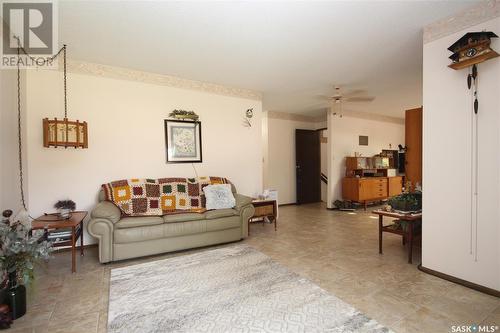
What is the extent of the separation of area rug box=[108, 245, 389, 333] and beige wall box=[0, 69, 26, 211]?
146 cm

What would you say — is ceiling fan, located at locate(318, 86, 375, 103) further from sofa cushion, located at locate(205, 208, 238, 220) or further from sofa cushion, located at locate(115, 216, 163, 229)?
sofa cushion, located at locate(115, 216, 163, 229)

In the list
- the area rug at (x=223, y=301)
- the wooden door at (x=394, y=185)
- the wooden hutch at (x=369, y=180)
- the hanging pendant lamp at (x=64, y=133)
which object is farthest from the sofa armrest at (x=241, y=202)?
the wooden door at (x=394, y=185)

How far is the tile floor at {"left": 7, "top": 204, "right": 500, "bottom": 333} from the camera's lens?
183 centimetres

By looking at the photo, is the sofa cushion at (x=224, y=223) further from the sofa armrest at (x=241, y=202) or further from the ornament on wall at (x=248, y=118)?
the ornament on wall at (x=248, y=118)

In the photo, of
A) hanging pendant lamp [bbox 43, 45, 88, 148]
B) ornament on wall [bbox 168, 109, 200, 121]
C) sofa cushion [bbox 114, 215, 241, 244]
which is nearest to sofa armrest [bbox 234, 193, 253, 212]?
sofa cushion [bbox 114, 215, 241, 244]

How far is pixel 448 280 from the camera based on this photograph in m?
2.41

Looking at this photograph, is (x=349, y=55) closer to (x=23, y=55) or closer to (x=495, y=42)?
(x=495, y=42)

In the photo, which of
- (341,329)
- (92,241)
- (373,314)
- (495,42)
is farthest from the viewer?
(92,241)

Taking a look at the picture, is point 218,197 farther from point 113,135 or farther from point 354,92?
point 354,92

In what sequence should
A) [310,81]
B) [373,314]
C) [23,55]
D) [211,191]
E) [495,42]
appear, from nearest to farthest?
[373,314] → [495,42] → [23,55] → [211,191] → [310,81]

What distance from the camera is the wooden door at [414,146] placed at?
144 inches

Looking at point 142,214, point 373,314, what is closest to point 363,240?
point 373,314

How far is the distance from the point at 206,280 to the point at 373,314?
1.52 metres

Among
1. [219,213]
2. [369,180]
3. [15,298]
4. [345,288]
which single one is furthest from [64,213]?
[369,180]
